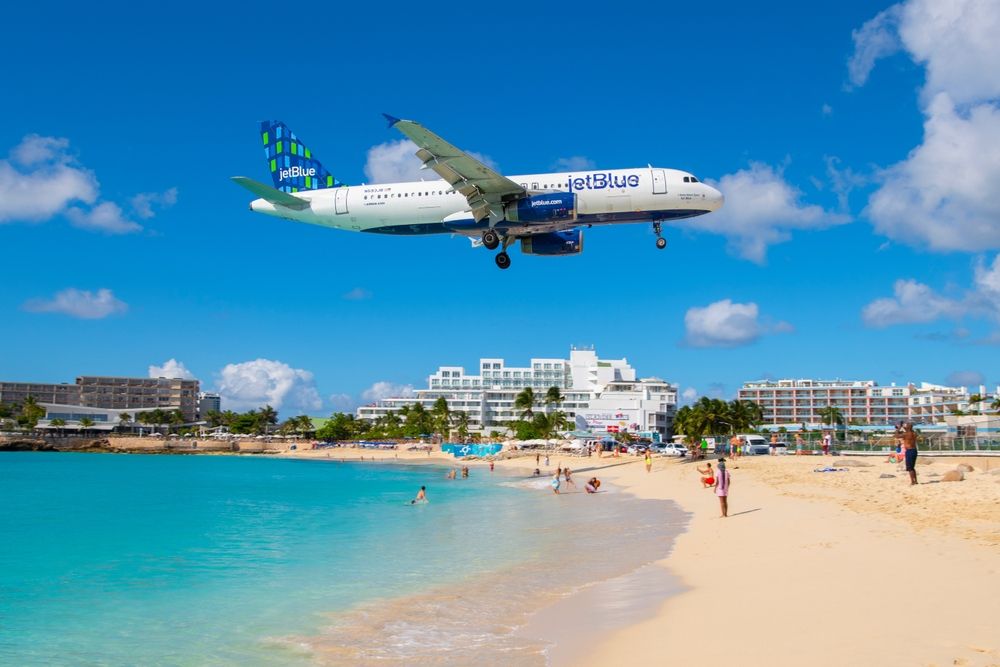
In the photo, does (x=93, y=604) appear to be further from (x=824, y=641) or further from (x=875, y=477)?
(x=875, y=477)

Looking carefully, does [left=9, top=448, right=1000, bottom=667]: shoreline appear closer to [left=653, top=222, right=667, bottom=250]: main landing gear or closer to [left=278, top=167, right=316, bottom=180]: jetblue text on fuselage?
[left=653, top=222, right=667, bottom=250]: main landing gear

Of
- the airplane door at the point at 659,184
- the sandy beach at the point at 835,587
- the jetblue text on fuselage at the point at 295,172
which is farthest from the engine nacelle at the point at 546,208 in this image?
the jetblue text on fuselage at the point at 295,172

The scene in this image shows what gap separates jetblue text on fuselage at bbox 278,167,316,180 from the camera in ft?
117

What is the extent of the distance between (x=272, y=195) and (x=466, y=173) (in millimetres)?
8616

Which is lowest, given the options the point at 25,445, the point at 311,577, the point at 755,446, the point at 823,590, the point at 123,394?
the point at 25,445

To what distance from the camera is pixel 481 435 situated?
142m

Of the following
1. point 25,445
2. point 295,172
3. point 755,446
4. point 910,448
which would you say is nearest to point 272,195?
point 295,172

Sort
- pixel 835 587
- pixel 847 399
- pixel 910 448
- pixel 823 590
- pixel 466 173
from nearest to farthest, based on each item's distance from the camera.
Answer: pixel 823 590
pixel 835 587
pixel 910 448
pixel 466 173
pixel 847 399

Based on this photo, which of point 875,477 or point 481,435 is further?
point 481,435

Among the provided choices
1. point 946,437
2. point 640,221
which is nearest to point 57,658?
point 640,221

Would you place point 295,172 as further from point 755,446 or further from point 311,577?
point 755,446

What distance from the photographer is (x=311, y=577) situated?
1886cm

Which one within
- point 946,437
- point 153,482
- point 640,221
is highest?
point 640,221

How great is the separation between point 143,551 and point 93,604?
29.6ft
